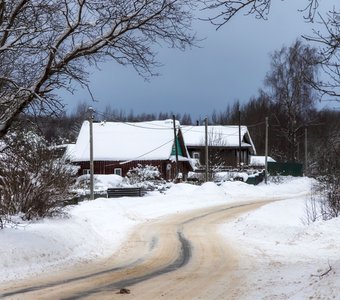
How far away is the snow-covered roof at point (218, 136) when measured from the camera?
77125 mm

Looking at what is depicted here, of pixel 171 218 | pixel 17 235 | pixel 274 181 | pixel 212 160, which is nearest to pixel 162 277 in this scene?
pixel 17 235

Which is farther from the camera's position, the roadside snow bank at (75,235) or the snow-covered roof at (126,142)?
the snow-covered roof at (126,142)

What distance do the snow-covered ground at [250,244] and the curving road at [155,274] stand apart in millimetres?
Result: 493

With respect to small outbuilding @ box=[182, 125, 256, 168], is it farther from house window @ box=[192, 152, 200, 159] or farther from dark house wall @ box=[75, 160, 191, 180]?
dark house wall @ box=[75, 160, 191, 180]

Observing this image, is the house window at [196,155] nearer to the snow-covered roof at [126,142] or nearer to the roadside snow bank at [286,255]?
the snow-covered roof at [126,142]

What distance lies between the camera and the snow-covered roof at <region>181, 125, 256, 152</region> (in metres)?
77.1

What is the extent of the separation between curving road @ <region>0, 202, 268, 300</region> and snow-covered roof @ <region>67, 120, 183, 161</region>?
136 feet

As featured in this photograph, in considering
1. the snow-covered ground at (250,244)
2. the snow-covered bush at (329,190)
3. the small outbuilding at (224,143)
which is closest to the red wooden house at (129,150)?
the small outbuilding at (224,143)

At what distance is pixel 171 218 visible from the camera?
25.2m

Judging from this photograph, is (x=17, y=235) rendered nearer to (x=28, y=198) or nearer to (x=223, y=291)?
(x=28, y=198)

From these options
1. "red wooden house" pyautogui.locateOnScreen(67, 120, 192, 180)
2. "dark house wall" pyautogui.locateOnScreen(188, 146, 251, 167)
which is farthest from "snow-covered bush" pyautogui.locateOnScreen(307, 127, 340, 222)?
"dark house wall" pyautogui.locateOnScreen(188, 146, 251, 167)

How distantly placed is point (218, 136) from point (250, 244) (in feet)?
202

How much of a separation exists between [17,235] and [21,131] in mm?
3082

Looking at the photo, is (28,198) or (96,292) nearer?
(96,292)
